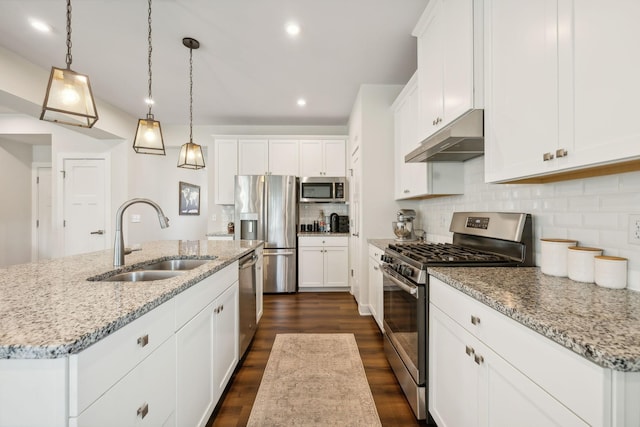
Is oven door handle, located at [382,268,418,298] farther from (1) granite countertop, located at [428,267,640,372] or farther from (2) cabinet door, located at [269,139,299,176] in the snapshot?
(2) cabinet door, located at [269,139,299,176]

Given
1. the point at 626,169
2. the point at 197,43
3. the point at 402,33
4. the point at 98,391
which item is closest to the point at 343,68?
the point at 402,33

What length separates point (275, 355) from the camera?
2.33 meters

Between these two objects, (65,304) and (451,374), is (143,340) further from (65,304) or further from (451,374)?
(451,374)

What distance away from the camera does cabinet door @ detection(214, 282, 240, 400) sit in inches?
63.7

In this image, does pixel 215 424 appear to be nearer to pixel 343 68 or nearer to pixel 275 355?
pixel 275 355

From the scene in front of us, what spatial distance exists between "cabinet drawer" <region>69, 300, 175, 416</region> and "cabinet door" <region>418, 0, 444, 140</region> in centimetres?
193

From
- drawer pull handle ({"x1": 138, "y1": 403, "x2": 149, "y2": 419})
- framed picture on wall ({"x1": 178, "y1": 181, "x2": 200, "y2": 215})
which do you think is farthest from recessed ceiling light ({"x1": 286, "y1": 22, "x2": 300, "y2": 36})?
framed picture on wall ({"x1": 178, "y1": 181, "x2": 200, "y2": 215})

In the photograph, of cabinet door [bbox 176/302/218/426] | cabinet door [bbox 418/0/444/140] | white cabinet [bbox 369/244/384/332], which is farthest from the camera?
white cabinet [bbox 369/244/384/332]

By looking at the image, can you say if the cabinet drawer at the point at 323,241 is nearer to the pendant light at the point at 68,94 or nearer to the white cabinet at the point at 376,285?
the white cabinet at the point at 376,285

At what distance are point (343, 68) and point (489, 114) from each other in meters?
1.99

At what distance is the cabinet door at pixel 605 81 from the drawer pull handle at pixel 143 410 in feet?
5.65

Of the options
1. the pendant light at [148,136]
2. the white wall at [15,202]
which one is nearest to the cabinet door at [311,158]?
the pendant light at [148,136]

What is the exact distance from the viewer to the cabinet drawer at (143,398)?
73cm

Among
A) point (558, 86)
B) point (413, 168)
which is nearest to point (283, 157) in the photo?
point (413, 168)
